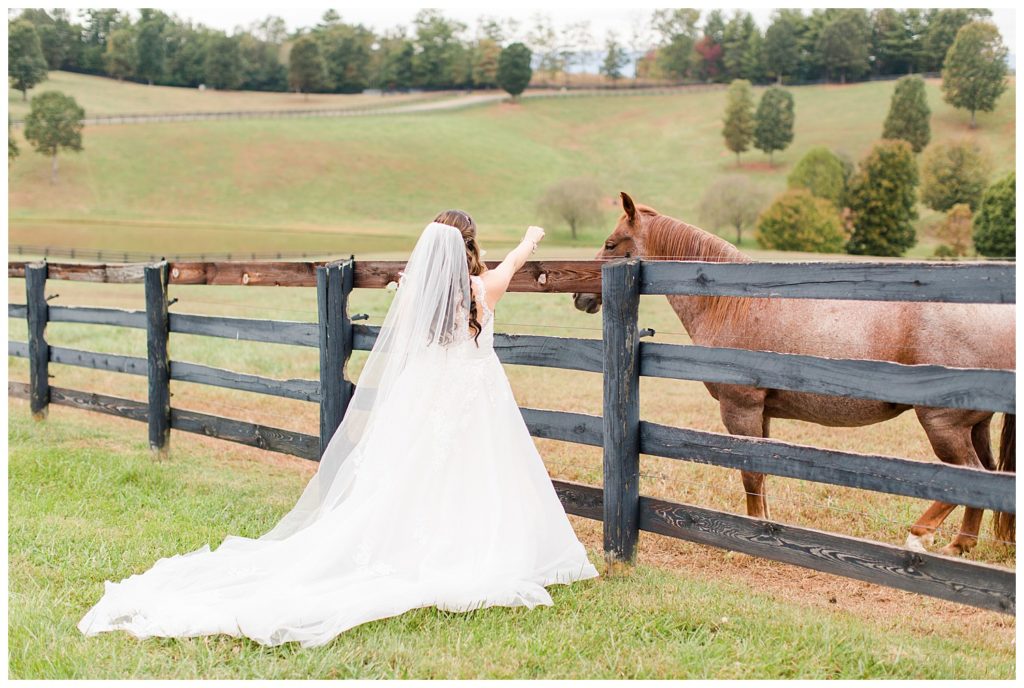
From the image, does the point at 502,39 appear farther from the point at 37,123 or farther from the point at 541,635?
the point at 541,635

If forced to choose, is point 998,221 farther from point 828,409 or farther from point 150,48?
point 150,48

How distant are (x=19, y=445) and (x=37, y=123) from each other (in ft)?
234

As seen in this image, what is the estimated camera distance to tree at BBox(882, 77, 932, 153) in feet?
258

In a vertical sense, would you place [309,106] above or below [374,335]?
above

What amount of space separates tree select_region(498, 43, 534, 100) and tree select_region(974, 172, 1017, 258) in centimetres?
6627

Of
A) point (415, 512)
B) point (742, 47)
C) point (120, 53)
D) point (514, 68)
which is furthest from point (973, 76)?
point (120, 53)

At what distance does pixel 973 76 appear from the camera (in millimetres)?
81438

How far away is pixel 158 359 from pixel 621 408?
525cm

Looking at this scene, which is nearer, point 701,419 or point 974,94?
point 701,419

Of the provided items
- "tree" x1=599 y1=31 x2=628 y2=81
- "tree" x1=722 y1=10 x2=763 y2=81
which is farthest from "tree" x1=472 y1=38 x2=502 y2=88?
"tree" x1=722 y1=10 x2=763 y2=81

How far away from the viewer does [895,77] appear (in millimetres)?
103812

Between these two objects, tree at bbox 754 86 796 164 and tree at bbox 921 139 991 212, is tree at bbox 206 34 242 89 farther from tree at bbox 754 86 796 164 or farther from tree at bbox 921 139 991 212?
tree at bbox 921 139 991 212

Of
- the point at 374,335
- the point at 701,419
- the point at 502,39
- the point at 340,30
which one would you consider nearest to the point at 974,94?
the point at 502,39

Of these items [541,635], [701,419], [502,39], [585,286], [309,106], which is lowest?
[701,419]
